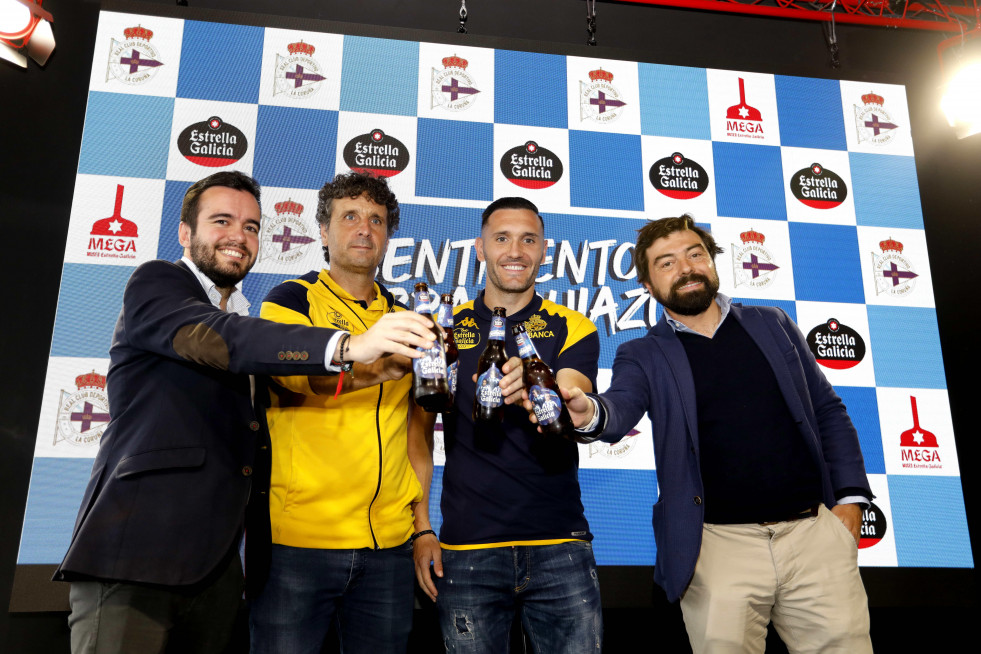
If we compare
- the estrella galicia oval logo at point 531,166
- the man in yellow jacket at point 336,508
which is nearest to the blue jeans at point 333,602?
the man in yellow jacket at point 336,508

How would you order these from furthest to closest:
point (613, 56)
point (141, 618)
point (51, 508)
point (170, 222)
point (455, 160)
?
1. point (613, 56)
2. point (455, 160)
3. point (170, 222)
4. point (51, 508)
5. point (141, 618)

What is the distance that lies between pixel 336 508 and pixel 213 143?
6.09 ft

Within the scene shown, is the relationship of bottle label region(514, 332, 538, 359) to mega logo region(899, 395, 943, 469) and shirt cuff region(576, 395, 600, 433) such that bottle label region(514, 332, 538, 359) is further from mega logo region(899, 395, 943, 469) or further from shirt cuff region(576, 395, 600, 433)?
mega logo region(899, 395, 943, 469)

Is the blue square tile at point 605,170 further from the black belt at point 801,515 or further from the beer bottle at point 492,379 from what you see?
→ the black belt at point 801,515

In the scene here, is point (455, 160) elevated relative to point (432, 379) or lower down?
elevated

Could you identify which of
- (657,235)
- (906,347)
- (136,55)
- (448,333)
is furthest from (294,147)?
(906,347)

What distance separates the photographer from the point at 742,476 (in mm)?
1784

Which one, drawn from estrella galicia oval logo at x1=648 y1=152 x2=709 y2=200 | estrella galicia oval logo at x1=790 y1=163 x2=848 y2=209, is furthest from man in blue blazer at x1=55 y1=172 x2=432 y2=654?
estrella galicia oval logo at x1=790 y1=163 x2=848 y2=209

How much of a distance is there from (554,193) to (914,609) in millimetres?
2457

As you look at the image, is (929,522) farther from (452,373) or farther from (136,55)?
(136,55)

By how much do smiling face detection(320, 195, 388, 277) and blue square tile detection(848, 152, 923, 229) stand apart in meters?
2.48

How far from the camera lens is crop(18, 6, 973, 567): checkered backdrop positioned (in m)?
2.62

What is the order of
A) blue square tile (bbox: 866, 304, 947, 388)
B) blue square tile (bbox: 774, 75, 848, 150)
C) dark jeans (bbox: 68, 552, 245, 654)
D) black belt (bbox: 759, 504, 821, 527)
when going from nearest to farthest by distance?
dark jeans (bbox: 68, 552, 245, 654) → black belt (bbox: 759, 504, 821, 527) → blue square tile (bbox: 866, 304, 947, 388) → blue square tile (bbox: 774, 75, 848, 150)

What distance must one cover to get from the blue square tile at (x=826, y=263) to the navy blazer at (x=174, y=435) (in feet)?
8.12
